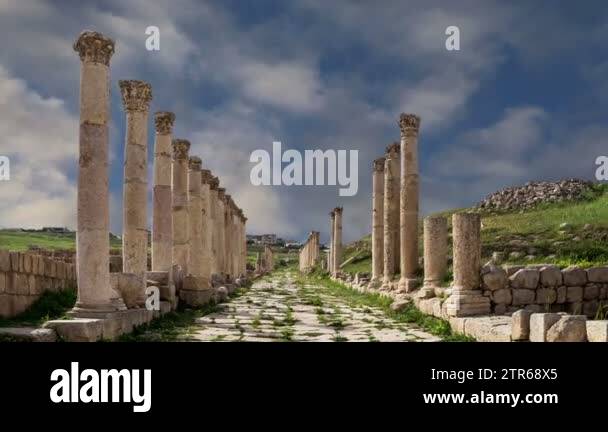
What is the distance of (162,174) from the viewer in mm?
20812

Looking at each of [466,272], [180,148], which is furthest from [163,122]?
[466,272]

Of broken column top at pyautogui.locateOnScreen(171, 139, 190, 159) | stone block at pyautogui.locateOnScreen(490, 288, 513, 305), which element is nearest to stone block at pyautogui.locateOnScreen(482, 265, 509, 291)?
stone block at pyautogui.locateOnScreen(490, 288, 513, 305)

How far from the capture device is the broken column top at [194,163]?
26.1 m

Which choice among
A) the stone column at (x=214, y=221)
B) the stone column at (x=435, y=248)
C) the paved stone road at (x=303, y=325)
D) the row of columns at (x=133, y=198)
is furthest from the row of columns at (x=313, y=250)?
the stone column at (x=435, y=248)

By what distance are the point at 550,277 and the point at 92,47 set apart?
436 inches

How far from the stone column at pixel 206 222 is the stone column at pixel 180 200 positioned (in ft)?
2.86

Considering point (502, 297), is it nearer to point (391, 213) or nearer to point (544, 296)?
point (544, 296)

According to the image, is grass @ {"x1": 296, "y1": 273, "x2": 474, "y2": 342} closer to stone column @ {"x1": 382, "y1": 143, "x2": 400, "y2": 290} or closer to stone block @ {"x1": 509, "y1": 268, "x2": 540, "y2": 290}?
stone column @ {"x1": 382, "y1": 143, "x2": 400, "y2": 290}

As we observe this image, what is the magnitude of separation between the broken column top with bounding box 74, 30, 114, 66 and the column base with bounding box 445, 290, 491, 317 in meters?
8.90

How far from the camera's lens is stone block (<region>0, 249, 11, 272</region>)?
1211 cm

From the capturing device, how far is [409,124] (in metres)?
22.7
